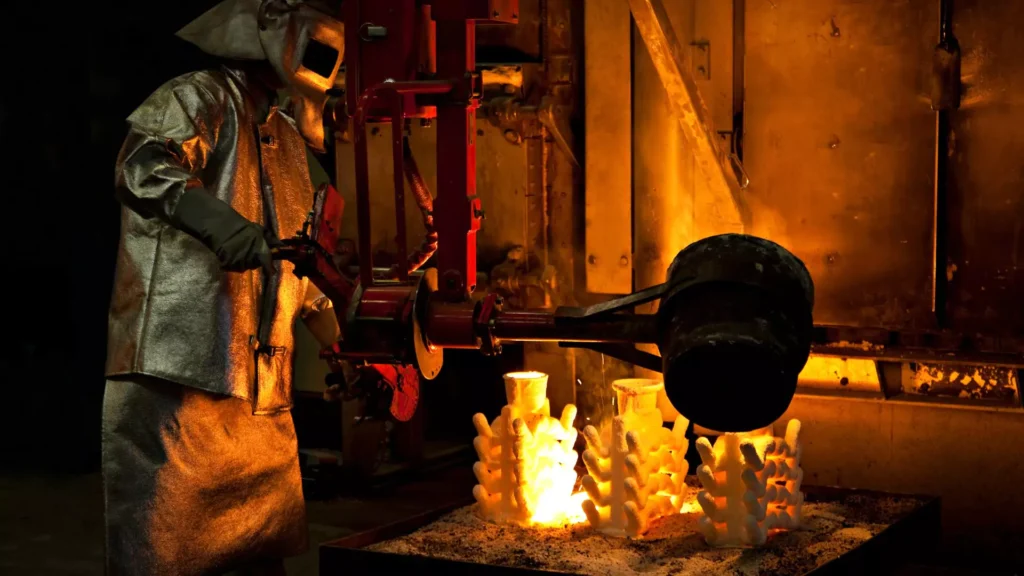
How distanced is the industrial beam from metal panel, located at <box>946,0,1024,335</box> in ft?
2.28

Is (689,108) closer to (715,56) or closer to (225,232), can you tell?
(715,56)

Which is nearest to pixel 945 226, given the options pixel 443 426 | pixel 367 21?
pixel 367 21

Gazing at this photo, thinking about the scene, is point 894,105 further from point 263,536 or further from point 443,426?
point 443,426

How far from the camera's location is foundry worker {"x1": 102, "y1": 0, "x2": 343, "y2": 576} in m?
3.65

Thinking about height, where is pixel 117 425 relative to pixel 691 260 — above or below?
below

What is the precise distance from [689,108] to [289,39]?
1293mm

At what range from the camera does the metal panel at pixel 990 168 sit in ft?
14.1

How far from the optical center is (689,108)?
4262mm

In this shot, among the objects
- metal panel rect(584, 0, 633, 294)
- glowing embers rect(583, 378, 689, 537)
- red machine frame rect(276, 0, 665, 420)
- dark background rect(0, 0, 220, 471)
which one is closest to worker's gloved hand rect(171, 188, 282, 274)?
red machine frame rect(276, 0, 665, 420)

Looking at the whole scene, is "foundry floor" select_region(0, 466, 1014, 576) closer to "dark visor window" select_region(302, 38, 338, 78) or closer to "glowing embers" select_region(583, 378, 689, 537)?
"glowing embers" select_region(583, 378, 689, 537)

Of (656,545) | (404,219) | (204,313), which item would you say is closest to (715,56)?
(656,545)

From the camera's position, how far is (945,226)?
4.41m

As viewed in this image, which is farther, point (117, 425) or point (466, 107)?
point (117, 425)

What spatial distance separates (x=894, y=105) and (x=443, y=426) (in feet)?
11.7
